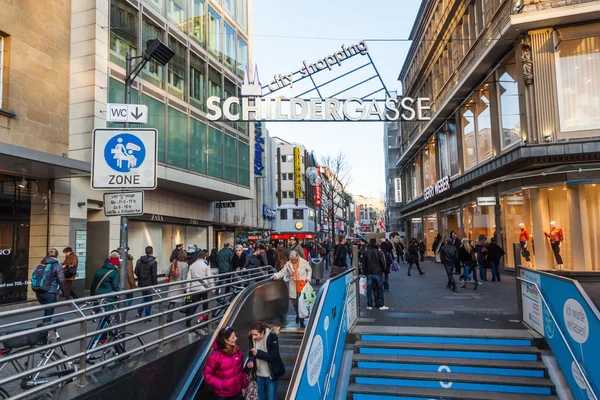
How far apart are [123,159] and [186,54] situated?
16.1 m

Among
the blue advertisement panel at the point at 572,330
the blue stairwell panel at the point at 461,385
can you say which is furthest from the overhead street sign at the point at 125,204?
the blue advertisement panel at the point at 572,330

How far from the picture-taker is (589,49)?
17.0 m

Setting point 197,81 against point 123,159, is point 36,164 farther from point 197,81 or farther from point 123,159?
point 197,81

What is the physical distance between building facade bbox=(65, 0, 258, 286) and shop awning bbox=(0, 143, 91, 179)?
168 centimetres

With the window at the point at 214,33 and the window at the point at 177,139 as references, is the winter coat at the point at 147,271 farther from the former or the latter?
the window at the point at 214,33

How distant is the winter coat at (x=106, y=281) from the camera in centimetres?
945

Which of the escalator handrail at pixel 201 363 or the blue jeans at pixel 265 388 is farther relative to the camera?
the escalator handrail at pixel 201 363

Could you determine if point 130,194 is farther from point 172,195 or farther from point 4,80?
point 172,195

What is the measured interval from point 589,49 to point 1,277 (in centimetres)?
2127

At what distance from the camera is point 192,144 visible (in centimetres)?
2175

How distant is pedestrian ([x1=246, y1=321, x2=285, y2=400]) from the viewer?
19.7ft

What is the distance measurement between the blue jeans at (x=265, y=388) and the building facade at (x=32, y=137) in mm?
9284

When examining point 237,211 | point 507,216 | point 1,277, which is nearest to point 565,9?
point 507,216

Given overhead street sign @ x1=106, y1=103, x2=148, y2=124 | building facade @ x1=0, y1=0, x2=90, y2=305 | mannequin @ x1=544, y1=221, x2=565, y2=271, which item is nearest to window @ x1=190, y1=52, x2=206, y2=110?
building facade @ x1=0, y1=0, x2=90, y2=305
